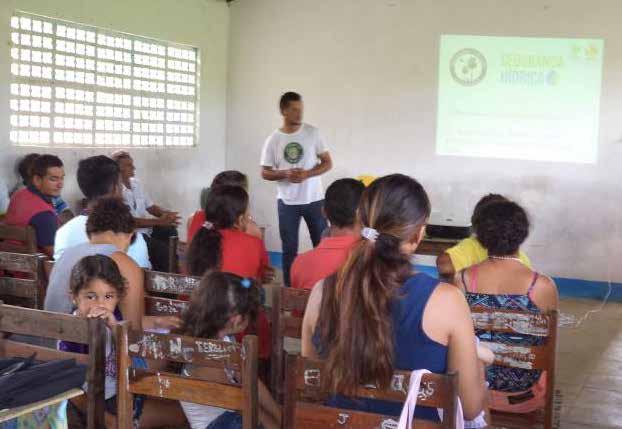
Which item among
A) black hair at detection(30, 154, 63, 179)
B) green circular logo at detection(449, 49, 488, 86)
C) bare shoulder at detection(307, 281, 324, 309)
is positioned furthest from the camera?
green circular logo at detection(449, 49, 488, 86)

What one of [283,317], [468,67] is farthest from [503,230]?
[468,67]

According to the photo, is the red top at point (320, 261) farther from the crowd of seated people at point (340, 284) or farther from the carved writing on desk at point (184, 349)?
the carved writing on desk at point (184, 349)

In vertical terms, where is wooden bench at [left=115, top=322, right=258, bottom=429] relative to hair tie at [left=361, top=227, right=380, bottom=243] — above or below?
below

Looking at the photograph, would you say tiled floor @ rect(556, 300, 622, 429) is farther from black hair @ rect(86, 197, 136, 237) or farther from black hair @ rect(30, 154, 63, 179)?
black hair @ rect(30, 154, 63, 179)

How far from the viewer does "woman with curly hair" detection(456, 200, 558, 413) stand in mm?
2789

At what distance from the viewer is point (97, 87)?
20.5ft

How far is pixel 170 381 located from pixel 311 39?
19.3 feet

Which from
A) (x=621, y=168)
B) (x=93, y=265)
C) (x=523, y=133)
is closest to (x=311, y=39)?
(x=523, y=133)

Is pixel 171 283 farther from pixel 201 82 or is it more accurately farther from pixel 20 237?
pixel 201 82

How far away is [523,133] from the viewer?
6969 millimetres

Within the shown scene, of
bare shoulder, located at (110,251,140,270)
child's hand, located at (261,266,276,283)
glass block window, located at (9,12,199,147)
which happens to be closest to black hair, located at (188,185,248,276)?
child's hand, located at (261,266,276,283)

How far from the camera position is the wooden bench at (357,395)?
1735 millimetres

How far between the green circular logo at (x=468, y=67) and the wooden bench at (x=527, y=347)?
187 inches

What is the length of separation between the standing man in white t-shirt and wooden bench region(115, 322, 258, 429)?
3837 mm
